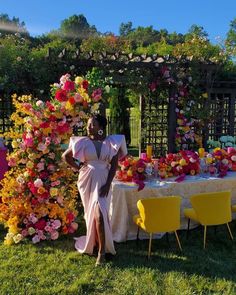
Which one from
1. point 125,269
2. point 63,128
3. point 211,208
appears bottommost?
point 125,269

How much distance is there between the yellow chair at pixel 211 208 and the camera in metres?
4.86

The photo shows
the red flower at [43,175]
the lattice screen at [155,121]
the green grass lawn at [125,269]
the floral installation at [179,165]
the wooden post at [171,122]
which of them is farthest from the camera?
the lattice screen at [155,121]

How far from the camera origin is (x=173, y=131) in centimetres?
941

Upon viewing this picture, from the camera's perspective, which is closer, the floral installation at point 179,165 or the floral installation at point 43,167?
the floral installation at point 43,167

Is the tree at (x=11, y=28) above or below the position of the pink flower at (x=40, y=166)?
above

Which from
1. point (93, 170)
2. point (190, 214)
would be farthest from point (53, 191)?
point (190, 214)

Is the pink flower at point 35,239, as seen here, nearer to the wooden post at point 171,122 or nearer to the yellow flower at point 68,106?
the yellow flower at point 68,106

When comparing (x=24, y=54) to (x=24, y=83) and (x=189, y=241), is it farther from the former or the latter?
(x=189, y=241)

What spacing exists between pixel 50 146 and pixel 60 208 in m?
0.82

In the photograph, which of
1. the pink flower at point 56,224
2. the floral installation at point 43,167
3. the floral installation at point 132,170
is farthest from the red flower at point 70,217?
the floral installation at point 132,170

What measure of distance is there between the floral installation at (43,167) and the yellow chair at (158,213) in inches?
46.4

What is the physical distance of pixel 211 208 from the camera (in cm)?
490

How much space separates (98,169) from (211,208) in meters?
1.54

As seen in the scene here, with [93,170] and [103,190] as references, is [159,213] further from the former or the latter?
[93,170]
